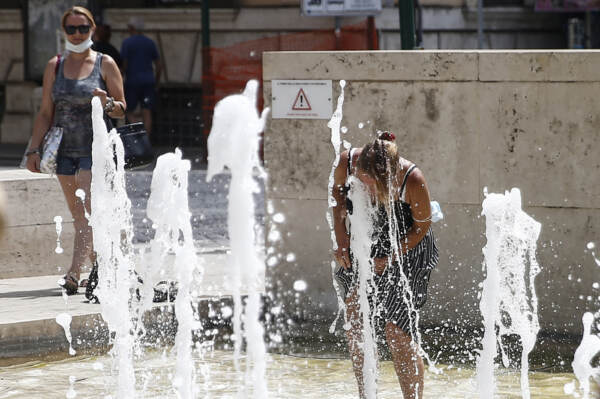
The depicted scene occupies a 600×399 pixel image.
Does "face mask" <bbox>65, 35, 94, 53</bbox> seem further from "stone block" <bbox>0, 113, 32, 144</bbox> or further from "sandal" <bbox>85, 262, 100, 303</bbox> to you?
"stone block" <bbox>0, 113, 32, 144</bbox>

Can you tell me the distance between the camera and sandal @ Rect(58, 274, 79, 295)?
276 inches

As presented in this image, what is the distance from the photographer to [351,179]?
5047mm

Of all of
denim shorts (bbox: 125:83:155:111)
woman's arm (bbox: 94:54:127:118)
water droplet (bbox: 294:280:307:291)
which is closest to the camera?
woman's arm (bbox: 94:54:127:118)

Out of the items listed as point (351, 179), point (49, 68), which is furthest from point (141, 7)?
point (351, 179)

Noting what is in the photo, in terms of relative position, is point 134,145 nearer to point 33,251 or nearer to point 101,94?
point 101,94

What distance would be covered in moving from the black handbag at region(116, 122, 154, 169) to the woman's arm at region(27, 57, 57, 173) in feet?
1.47

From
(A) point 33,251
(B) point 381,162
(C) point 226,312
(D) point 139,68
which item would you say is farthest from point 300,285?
(D) point 139,68

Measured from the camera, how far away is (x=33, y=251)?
303 inches

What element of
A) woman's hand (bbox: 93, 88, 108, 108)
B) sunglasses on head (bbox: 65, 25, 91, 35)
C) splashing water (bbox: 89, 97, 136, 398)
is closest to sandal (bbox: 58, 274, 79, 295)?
splashing water (bbox: 89, 97, 136, 398)

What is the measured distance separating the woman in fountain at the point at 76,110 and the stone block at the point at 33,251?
2.34 ft

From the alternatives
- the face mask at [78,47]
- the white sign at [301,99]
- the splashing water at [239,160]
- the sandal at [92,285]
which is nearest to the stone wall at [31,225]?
the sandal at [92,285]

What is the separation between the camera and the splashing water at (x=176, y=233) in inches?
229

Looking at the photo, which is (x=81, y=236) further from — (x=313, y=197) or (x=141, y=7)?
(x=141, y=7)

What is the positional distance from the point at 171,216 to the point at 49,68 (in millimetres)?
1087
